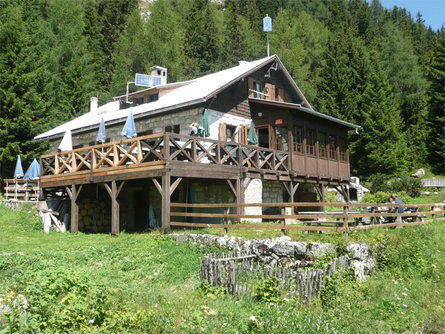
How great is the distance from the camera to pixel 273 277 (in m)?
7.75

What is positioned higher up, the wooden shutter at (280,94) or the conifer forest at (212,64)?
the conifer forest at (212,64)

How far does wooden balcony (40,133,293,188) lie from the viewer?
13774 mm

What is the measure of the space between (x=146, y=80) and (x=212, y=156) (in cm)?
1122

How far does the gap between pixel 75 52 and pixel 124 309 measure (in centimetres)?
3875

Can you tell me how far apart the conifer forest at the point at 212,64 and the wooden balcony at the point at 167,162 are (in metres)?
12.6

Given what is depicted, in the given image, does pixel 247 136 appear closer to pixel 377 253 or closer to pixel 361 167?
pixel 377 253

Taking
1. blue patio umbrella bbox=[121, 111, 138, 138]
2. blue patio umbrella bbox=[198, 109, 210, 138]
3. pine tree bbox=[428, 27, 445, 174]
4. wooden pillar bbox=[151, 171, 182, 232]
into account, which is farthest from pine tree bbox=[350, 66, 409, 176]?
wooden pillar bbox=[151, 171, 182, 232]

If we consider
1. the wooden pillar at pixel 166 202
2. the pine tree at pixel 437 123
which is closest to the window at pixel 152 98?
the wooden pillar at pixel 166 202

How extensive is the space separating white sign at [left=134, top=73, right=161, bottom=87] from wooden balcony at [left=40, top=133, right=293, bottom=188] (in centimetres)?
709

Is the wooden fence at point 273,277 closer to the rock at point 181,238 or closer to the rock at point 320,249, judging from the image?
the rock at point 320,249

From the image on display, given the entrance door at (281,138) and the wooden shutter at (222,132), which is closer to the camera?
the wooden shutter at (222,132)

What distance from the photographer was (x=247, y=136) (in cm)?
1934

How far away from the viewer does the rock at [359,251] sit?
32.3 feet

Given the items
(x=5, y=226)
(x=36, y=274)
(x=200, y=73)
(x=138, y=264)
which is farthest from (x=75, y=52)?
(x=36, y=274)
